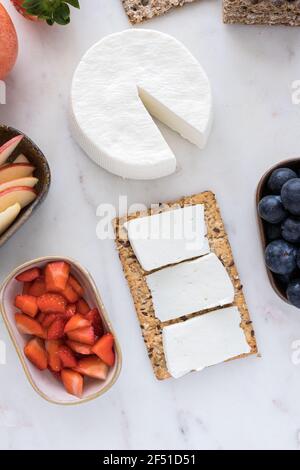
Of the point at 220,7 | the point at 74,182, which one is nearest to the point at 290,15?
the point at 220,7

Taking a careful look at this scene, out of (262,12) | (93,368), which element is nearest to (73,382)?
(93,368)

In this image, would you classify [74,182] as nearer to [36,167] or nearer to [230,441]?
[36,167]

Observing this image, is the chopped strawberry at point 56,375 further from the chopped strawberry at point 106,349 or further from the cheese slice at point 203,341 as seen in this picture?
the cheese slice at point 203,341

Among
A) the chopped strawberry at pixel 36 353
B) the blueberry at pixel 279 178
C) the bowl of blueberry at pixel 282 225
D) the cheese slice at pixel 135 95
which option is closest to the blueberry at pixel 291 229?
the bowl of blueberry at pixel 282 225

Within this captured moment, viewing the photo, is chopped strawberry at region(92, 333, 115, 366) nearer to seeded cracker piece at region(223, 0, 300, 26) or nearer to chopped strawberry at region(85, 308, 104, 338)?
chopped strawberry at region(85, 308, 104, 338)

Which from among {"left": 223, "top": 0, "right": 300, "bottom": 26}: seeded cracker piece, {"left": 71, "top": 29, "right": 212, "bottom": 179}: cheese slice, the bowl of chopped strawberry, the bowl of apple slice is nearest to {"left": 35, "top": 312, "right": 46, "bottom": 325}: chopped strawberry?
the bowl of chopped strawberry

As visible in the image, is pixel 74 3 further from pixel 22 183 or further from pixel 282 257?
pixel 282 257

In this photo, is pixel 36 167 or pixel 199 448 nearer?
pixel 36 167
